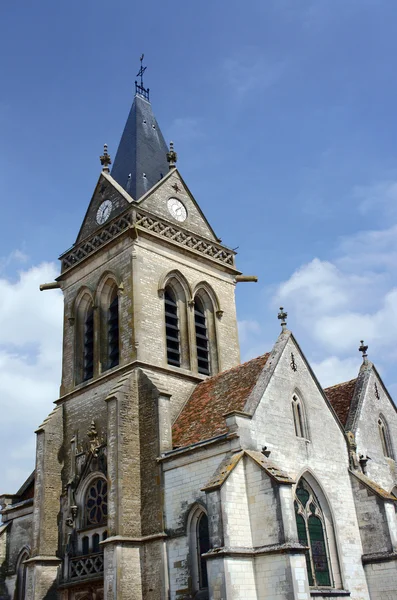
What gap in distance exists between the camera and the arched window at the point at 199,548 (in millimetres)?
16781

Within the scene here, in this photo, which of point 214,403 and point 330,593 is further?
point 214,403

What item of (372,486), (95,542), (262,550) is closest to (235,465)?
(262,550)

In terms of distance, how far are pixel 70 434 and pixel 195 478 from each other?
6.51 m

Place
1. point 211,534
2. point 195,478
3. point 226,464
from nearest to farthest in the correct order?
point 211,534 < point 226,464 < point 195,478

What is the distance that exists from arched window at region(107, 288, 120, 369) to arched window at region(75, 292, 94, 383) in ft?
3.60

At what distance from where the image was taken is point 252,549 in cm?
1574

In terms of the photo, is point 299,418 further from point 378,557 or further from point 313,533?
point 378,557

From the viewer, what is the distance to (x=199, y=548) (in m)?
17.2

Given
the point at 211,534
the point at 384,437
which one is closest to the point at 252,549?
the point at 211,534

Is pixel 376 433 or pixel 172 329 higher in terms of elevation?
pixel 172 329

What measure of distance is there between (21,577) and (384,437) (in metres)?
13.7

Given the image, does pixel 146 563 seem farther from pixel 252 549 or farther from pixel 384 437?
pixel 384 437

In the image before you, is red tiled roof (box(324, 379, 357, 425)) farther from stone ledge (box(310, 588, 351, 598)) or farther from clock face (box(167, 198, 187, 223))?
clock face (box(167, 198, 187, 223))

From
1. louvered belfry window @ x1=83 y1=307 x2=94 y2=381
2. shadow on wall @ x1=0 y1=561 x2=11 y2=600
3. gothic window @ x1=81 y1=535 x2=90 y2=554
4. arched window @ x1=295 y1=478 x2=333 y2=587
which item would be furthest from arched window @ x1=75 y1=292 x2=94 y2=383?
arched window @ x1=295 y1=478 x2=333 y2=587
